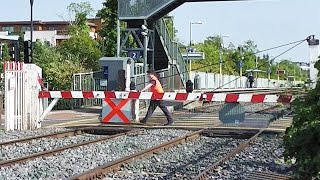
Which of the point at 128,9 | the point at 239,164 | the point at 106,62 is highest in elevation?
the point at 128,9

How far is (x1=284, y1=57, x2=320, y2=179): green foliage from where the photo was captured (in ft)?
19.7

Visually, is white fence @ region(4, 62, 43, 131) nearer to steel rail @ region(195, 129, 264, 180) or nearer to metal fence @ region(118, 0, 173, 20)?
steel rail @ region(195, 129, 264, 180)

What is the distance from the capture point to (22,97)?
17.1 m

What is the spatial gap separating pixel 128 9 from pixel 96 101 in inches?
215

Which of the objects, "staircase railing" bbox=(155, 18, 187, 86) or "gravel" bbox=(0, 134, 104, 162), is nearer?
"gravel" bbox=(0, 134, 104, 162)

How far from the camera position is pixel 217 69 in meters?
89.3

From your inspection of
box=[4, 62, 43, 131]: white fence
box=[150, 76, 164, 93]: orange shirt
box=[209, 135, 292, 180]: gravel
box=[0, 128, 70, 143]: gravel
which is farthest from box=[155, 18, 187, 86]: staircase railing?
box=[209, 135, 292, 180]: gravel

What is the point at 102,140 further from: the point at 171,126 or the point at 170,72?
the point at 170,72

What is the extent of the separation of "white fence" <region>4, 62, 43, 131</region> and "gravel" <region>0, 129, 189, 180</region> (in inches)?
135

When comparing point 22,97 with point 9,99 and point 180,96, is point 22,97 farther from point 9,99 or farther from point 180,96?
point 180,96

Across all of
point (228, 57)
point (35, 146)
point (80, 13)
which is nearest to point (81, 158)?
point (35, 146)

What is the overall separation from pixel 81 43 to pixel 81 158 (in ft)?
144

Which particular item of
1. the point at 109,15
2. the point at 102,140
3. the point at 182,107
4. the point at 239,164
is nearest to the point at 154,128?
the point at 102,140

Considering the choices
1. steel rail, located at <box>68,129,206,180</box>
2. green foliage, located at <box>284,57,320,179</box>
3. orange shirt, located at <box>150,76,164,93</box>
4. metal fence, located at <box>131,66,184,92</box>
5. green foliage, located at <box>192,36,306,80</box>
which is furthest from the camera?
green foliage, located at <box>192,36,306,80</box>
